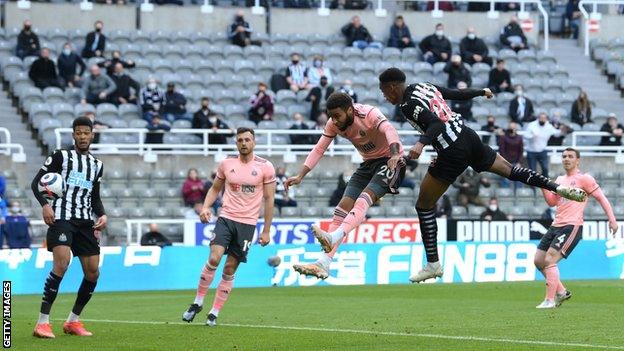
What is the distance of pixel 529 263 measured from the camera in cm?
2867

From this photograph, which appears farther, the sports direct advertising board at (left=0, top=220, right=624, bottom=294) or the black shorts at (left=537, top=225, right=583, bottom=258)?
the sports direct advertising board at (left=0, top=220, right=624, bottom=294)

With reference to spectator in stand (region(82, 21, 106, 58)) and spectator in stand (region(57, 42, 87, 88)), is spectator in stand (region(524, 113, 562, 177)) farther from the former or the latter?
spectator in stand (region(57, 42, 87, 88))

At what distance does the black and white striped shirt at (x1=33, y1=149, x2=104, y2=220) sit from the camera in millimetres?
15258

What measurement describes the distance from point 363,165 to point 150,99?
1641 centimetres

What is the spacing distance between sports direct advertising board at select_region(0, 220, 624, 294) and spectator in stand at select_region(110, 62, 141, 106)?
5.64 meters

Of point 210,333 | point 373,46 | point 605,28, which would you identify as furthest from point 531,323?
point 605,28

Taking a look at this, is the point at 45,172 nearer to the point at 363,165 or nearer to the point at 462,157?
the point at 363,165

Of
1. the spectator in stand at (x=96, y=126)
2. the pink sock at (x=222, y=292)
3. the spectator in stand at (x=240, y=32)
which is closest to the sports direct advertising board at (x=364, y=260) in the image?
the spectator in stand at (x=96, y=126)

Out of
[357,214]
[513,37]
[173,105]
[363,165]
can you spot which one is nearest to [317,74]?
[173,105]

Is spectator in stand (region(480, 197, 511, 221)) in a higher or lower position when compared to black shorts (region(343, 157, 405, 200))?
lower

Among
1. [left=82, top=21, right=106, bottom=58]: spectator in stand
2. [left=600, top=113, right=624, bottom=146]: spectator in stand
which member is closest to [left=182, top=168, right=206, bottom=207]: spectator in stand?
[left=82, top=21, right=106, bottom=58]: spectator in stand

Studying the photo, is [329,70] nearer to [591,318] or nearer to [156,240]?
[156,240]

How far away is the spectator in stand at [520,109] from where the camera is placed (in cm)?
3438

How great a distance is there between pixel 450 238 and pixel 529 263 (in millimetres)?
1895
